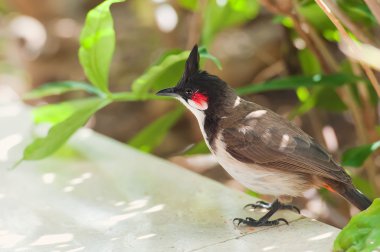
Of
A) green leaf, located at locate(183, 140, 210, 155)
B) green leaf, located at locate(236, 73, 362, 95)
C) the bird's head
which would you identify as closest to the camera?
the bird's head

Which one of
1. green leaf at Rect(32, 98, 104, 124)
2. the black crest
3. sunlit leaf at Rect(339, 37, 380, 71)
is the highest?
sunlit leaf at Rect(339, 37, 380, 71)

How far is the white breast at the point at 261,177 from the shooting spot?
6.84 feet

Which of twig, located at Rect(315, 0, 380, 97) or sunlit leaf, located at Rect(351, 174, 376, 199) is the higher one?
twig, located at Rect(315, 0, 380, 97)

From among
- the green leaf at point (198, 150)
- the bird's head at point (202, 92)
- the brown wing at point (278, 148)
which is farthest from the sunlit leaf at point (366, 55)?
the green leaf at point (198, 150)

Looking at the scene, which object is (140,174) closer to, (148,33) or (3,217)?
(3,217)

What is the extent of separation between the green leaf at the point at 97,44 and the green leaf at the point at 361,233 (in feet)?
3.14

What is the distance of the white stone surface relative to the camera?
202 cm

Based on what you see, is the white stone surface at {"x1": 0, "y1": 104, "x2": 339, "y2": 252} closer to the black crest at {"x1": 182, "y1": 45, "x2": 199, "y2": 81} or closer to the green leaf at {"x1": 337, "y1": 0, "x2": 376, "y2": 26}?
the black crest at {"x1": 182, "y1": 45, "x2": 199, "y2": 81}

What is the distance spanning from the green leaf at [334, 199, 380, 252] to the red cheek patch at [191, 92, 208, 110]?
598 millimetres

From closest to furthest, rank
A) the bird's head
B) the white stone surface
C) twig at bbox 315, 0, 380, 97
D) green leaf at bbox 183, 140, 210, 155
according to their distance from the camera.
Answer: twig at bbox 315, 0, 380, 97 < the white stone surface < the bird's head < green leaf at bbox 183, 140, 210, 155

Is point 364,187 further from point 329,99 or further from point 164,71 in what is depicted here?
point 164,71

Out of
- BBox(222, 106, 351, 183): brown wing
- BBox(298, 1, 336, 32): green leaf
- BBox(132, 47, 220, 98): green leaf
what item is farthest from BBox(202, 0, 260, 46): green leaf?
BBox(222, 106, 351, 183): brown wing

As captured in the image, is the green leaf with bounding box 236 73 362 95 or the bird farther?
the green leaf with bounding box 236 73 362 95

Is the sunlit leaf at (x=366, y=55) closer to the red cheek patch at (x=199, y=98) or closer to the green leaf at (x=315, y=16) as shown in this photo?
the red cheek patch at (x=199, y=98)
